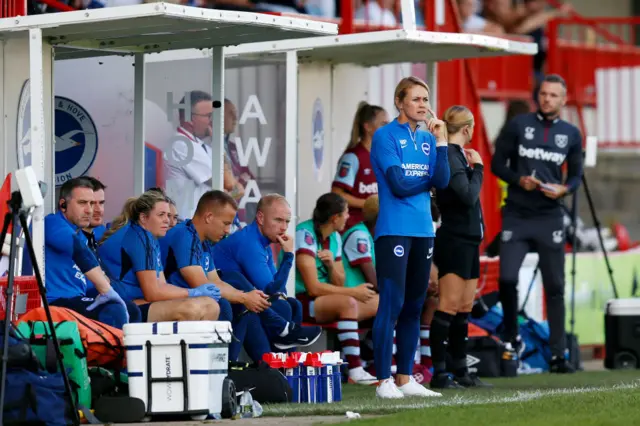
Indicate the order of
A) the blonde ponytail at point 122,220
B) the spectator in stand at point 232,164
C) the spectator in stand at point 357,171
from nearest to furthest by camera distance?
the blonde ponytail at point 122,220 → the spectator in stand at point 232,164 → the spectator in stand at point 357,171

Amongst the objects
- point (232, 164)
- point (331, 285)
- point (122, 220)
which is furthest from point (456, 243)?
point (122, 220)

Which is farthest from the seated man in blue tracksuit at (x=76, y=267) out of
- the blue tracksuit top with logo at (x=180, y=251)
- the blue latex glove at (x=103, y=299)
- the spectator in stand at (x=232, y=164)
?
the spectator in stand at (x=232, y=164)

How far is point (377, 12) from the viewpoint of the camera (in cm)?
1777

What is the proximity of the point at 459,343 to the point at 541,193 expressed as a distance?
1926 mm

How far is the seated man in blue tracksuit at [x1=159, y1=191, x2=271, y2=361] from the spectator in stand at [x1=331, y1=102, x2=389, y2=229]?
91.5 inches

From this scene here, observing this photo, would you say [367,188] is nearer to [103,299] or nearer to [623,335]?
[623,335]

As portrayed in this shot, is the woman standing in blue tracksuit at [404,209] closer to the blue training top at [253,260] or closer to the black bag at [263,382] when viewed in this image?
the black bag at [263,382]

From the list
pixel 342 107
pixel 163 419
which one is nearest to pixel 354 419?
pixel 163 419

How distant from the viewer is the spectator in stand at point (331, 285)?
12.0 meters

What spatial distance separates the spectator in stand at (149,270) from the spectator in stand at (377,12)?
7022 mm

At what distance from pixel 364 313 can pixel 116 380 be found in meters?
3.35

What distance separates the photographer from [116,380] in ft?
30.4

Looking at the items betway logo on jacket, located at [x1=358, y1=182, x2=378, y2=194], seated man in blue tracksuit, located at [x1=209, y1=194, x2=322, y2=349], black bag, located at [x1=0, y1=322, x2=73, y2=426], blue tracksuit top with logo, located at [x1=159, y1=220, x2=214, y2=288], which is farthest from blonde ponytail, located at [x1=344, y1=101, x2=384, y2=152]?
black bag, located at [x1=0, y1=322, x2=73, y2=426]

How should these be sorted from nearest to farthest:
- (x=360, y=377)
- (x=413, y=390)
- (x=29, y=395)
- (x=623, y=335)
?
(x=29, y=395) < (x=413, y=390) < (x=360, y=377) < (x=623, y=335)
